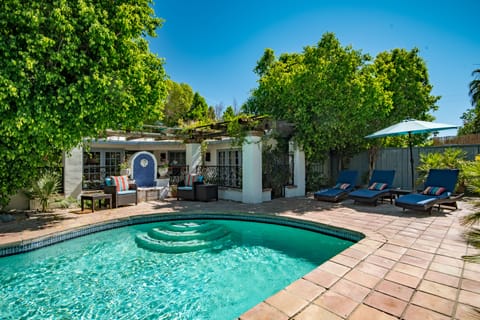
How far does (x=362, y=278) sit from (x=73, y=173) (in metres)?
11.0

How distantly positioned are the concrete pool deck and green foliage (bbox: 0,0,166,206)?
246 centimetres

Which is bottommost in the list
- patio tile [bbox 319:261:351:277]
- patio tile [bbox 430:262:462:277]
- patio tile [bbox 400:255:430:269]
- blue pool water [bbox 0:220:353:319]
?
blue pool water [bbox 0:220:353:319]

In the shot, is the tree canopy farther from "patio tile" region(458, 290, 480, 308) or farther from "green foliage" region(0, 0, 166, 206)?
"patio tile" region(458, 290, 480, 308)

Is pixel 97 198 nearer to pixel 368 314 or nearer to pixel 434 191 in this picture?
pixel 368 314

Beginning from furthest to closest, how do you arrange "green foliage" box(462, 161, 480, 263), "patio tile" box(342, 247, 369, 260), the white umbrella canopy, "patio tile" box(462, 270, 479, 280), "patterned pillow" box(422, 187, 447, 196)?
the white umbrella canopy → "patterned pillow" box(422, 187, 447, 196) → "patio tile" box(342, 247, 369, 260) → "patio tile" box(462, 270, 479, 280) → "green foliage" box(462, 161, 480, 263)

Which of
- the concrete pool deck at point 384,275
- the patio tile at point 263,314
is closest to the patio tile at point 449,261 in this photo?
the concrete pool deck at point 384,275

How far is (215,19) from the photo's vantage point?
12055 mm

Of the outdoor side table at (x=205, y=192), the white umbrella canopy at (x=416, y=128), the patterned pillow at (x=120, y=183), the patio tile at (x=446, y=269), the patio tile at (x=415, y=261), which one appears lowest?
the patio tile at (x=446, y=269)

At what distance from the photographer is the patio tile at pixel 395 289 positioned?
2973 mm

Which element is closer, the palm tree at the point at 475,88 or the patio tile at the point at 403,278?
the patio tile at the point at 403,278

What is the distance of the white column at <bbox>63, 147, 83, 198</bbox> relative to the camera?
9969 millimetres

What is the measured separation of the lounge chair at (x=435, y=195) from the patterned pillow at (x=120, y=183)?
9.88m

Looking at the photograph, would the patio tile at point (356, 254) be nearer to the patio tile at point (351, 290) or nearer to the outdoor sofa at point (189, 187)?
the patio tile at point (351, 290)

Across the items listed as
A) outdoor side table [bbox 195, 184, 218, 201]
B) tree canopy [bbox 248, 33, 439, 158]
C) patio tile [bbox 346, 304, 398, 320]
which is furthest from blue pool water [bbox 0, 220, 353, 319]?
tree canopy [bbox 248, 33, 439, 158]
